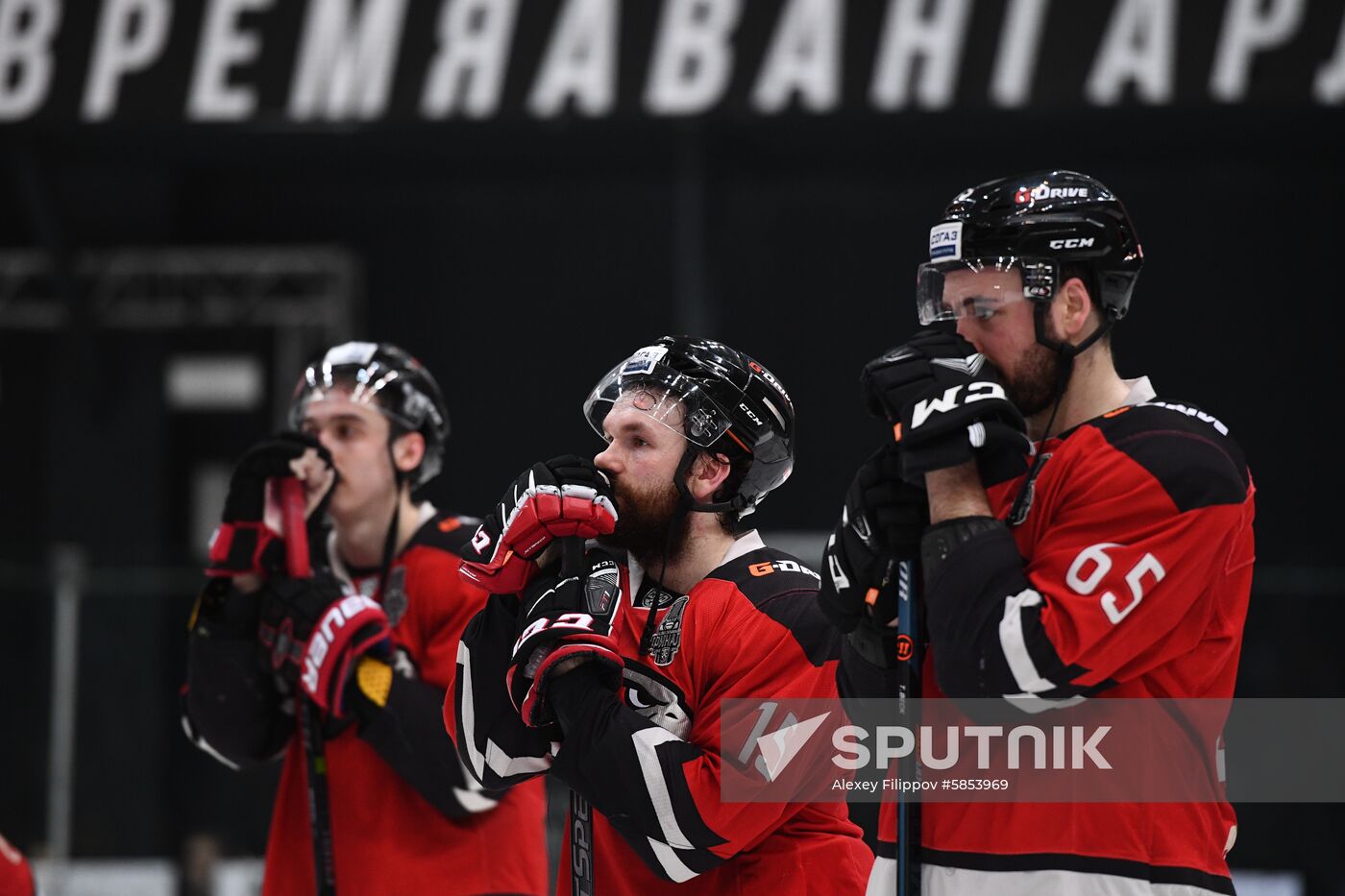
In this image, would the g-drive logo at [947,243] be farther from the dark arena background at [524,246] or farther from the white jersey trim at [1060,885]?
the dark arena background at [524,246]

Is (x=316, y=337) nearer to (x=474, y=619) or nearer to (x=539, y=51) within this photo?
(x=539, y=51)

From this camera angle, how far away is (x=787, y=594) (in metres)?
3.13

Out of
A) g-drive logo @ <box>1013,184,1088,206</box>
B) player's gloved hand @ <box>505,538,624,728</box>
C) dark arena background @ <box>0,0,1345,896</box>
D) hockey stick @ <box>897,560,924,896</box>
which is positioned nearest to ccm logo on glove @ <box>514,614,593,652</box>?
player's gloved hand @ <box>505,538,624,728</box>

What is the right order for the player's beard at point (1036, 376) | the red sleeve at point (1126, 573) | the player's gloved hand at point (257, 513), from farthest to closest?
the player's gloved hand at point (257, 513) < the player's beard at point (1036, 376) < the red sleeve at point (1126, 573)

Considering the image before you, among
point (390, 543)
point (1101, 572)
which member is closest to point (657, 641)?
point (1101, 572)

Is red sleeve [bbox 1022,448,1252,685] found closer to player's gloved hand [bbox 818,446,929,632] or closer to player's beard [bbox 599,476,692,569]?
player's gloved hand [bbox 818,446,929,632]

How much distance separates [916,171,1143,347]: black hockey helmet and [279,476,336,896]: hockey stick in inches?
76.0

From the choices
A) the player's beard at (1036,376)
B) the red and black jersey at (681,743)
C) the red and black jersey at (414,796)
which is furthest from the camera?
the red and black jersey at (414,796)

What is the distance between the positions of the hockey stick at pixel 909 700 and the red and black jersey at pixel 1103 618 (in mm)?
22

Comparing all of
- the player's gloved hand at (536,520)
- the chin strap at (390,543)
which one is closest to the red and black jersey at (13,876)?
the chin strap at (390,543)

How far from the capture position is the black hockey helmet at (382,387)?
428 centimetres

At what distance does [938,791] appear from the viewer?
103 inches

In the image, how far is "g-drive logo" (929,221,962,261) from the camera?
2.73 meters

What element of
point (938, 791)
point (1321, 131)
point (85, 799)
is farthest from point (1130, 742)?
point (1321, 131)
